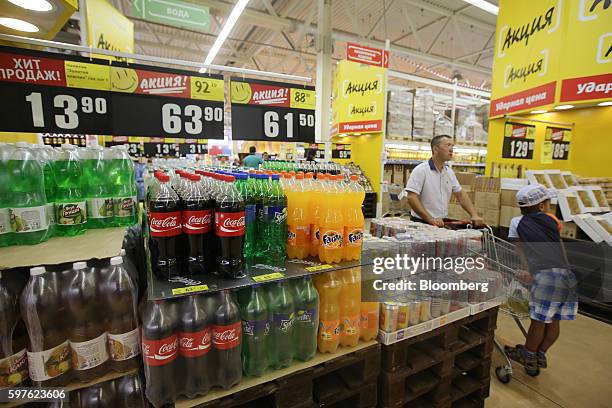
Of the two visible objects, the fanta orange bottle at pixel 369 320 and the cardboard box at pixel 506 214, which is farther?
the cardboard box at pixel 506 214

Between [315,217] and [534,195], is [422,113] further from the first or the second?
[315,217]

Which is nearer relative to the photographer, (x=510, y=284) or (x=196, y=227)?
(x=196, y=227)

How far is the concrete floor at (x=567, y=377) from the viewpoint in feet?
8.26

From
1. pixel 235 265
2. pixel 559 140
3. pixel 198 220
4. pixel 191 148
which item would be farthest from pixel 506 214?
pixel 191 148

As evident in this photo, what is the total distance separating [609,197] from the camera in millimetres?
4871

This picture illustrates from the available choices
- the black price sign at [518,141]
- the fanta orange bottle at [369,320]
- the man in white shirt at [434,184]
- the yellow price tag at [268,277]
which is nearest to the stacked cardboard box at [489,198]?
the black price sign at [518,141]

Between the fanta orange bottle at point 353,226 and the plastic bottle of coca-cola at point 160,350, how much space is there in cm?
95

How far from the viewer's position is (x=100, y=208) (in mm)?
1621

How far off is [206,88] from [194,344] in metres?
2.03

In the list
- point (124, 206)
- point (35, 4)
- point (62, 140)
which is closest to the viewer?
point (124, 206)

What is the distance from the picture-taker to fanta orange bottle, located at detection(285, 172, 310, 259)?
5.82 ft

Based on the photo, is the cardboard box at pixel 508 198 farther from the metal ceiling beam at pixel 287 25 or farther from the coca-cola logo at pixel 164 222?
the metal ceiling beam at pixel 287 25

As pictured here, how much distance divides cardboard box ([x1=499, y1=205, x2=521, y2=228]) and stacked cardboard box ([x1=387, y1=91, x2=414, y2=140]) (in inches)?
104

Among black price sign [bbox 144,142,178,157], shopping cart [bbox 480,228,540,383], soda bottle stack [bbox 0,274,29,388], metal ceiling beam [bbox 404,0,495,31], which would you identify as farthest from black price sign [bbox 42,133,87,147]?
metal ceiling beam [bbox 404,0,495,31]
